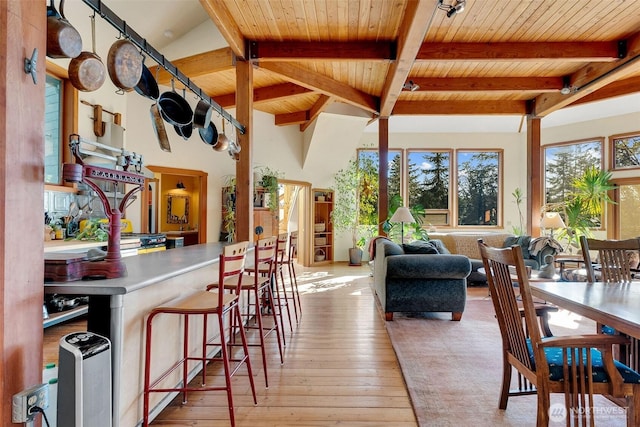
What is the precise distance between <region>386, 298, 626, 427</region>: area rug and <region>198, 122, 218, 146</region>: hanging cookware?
2.67 metres

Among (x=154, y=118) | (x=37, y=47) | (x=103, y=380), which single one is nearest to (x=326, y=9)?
(x=154, y=118)

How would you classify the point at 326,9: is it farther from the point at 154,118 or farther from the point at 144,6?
the point at 144,6

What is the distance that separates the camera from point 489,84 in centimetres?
511

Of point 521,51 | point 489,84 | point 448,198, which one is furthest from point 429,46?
point 448,198

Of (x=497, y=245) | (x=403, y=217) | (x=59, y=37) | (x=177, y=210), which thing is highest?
(x=59, y=37)

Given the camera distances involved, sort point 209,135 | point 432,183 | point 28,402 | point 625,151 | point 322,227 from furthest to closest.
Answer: point 432,183
point 322,227
point 625,151
point 209,135
point 28,402

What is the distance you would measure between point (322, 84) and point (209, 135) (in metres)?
2.11

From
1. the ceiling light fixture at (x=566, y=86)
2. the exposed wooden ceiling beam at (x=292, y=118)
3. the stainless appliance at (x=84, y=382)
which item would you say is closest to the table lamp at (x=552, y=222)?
the ceiling light fixture at (x=566, y=86)

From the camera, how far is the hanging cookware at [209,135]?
3.33m

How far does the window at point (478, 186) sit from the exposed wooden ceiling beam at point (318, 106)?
12.5ft

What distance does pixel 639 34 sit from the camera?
3717mm

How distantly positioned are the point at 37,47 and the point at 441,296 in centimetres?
383

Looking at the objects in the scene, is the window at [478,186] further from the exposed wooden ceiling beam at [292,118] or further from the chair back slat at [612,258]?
the chair back slat at [612,258]

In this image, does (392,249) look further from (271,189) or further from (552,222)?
(552,222)
